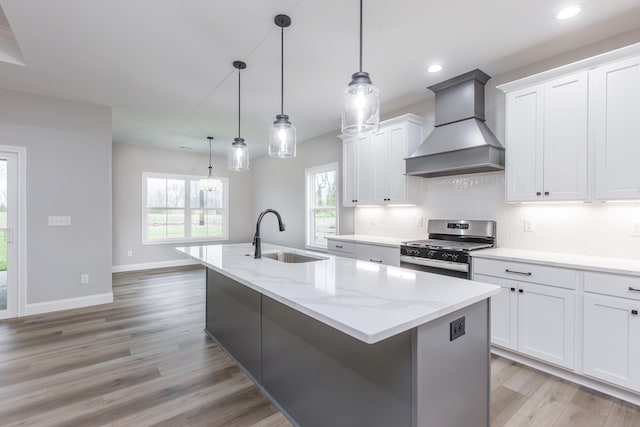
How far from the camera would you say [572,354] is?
2211 mm

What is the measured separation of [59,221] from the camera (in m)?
3.82

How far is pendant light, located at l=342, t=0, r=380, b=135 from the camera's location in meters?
1.72

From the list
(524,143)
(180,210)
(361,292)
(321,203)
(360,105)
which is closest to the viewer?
(361,292)

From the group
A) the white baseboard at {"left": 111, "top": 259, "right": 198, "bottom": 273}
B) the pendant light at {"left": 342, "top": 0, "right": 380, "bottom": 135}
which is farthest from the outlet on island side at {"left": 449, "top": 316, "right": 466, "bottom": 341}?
the white baseboard at {"left": 111, "top": 259, "right": 198, "bottom": 273}

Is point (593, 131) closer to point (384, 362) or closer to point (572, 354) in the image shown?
point (572, 354)

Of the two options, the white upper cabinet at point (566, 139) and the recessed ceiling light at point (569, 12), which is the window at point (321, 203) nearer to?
the white upper cabinet at point (566, 139)

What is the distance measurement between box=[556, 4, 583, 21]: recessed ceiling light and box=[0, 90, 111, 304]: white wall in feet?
16.2

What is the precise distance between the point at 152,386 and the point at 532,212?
3.55 meters

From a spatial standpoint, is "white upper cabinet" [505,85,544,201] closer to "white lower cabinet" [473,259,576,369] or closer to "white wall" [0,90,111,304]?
"white lower cabinet" [473,259,576,369]

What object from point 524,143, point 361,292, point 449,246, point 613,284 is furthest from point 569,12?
point 361,292

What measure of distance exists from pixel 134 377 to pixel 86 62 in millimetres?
2832

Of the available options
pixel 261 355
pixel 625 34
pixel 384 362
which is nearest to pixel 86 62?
pixel 261 355

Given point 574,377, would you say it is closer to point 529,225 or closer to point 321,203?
point 529,225

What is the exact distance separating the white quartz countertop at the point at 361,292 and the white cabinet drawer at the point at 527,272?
1.13 metres
